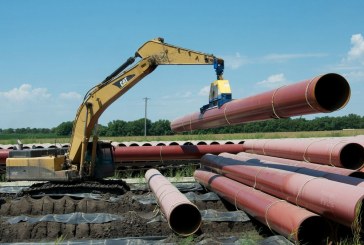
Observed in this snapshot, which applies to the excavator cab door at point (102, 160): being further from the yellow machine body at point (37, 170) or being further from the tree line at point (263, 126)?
the tree line at point (263, 126)

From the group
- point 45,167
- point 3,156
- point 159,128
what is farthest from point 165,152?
point 159,128

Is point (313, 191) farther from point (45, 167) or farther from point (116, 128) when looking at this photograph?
point (116, 128)

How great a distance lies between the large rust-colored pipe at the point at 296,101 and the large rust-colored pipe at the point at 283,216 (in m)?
1.39

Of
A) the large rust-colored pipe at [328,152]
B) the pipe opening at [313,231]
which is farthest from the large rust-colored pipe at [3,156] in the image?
the pipe opening at [313,231]

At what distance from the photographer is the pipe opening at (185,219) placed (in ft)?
24.9

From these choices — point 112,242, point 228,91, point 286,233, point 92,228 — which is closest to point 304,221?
point 286,233

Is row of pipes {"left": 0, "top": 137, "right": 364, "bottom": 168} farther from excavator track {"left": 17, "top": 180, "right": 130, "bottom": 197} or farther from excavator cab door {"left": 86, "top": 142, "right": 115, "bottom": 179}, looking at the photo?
excavator track {"left": 17, "top": 180, "right": 130, "bottom": 197}

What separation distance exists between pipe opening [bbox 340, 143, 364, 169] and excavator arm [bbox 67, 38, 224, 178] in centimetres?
485

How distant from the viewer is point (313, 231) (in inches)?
269

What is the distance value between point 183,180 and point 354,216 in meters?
10.9

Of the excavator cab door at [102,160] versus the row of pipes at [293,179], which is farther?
the excavator cab door at [102,160]

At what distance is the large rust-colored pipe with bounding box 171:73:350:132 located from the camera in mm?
6625

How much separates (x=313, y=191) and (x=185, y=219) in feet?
7.98

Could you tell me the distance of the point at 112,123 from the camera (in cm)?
6406
